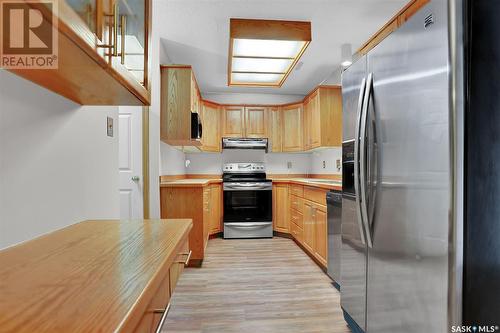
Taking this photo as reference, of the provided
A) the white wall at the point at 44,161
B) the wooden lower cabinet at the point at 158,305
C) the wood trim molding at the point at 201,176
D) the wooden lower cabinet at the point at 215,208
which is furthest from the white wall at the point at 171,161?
the wooden lower cabinet at the point at 158,305

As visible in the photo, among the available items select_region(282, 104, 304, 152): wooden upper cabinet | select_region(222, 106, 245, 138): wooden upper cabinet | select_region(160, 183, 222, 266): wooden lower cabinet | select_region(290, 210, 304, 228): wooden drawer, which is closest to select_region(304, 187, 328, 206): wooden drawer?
select_region(290, 210, 304, 228): wooden drawer

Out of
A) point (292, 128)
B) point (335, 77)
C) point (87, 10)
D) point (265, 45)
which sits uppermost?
point (335, 77)

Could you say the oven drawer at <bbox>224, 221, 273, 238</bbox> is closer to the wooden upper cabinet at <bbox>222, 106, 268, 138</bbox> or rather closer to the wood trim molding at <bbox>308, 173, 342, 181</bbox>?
the wood trim molding at <bbox>308, 173, 342, 181</bbox>

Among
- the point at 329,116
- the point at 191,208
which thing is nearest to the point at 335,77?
the point at 329,116

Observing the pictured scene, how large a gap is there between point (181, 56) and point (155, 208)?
6.24ft

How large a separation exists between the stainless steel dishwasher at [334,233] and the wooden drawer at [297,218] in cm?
104

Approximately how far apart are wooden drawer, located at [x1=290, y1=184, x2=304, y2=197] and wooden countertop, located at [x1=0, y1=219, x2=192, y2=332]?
8.55ft

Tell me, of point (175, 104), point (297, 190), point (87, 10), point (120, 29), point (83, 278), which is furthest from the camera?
point (297, 190)

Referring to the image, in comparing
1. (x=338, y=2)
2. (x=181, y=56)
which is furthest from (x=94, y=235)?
(x=181, y=56)

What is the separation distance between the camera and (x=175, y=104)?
9.90 feet

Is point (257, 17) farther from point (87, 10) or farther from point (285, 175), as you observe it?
point (285, 175)

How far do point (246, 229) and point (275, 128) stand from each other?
176 centimetres

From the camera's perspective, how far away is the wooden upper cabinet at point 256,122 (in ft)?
14.5

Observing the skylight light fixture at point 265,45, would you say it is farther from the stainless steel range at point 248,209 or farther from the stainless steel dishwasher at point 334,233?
the stainless steel range at point 248,209
